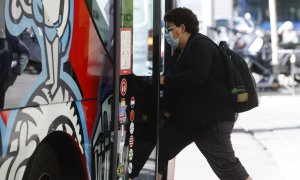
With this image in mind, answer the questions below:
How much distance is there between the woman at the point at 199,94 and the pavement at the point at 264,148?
232 centimetres

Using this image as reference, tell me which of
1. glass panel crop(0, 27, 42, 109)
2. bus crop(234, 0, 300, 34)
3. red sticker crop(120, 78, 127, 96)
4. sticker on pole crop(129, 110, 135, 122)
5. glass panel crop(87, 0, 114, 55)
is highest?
bus crop(234, 0, 300, 34)

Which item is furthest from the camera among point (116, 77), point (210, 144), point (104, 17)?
point (210, 144)

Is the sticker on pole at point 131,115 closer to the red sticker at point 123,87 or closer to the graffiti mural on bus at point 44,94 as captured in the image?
the red sticker at point 123,87

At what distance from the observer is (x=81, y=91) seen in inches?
153

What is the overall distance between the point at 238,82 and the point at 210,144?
0.50m

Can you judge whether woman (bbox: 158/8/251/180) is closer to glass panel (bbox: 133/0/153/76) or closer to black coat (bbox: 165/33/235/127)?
black coat (bbox: 165/33/235/127)

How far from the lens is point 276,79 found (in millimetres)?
21016

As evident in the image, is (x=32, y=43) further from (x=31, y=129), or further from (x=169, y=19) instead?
(x=169, y=19)

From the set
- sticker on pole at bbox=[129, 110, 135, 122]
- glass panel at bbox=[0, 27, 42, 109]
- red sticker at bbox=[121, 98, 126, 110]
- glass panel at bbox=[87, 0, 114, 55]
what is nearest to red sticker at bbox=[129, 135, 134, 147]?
sticker on pole at bbox=[129, 110, 135, 122]

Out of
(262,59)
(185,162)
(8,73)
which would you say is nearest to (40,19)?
(8,73)

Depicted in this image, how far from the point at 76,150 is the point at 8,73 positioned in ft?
3.23

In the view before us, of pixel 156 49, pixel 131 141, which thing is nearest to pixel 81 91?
pixel 131 141

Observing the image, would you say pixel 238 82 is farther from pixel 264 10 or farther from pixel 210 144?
pixel 264 10

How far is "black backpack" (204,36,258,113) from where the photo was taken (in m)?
5.08
